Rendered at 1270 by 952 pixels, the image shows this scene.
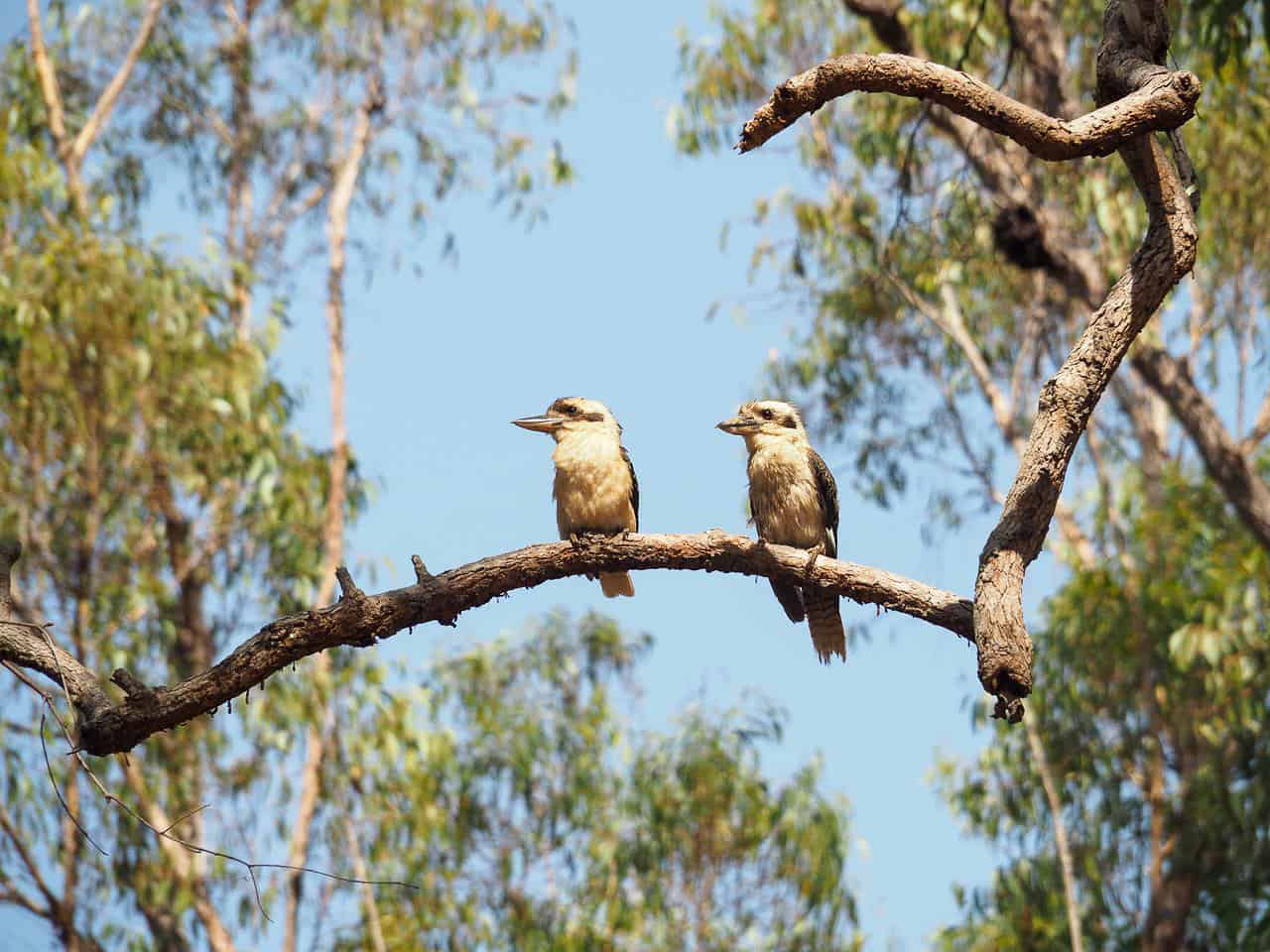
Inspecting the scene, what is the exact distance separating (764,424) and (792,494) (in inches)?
12.5

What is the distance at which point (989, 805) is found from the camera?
12.2 m

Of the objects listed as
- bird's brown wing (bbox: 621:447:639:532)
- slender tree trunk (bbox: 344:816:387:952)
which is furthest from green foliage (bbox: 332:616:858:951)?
bird's brown wing (bbox: 621:447:639:532)

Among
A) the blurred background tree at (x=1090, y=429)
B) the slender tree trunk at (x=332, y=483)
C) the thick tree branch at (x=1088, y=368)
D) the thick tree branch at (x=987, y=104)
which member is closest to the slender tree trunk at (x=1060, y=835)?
the blurred background tree at (x=1090, y=429)

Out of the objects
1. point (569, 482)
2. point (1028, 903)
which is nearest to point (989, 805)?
point (1028, 903)

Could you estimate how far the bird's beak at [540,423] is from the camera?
585cm

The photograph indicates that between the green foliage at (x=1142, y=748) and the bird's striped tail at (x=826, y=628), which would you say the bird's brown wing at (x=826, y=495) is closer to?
the bird's striped tail at (x=826, y=628)

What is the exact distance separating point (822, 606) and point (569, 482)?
0.99 m

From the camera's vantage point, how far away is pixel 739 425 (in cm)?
589

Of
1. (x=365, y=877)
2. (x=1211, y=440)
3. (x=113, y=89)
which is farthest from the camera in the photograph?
(x=113, y=89)

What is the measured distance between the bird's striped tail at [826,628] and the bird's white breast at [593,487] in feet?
2.36

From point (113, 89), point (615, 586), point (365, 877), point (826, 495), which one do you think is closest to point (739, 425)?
point (826, 495)

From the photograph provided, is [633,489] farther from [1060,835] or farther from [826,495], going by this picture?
[1060,835]

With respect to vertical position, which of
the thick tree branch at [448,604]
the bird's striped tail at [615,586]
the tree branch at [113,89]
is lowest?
the thick tree branch at [448,604]

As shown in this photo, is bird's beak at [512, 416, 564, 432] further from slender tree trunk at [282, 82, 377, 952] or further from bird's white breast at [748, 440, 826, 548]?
slender tree trunk at [282, 82, 377, 952]
